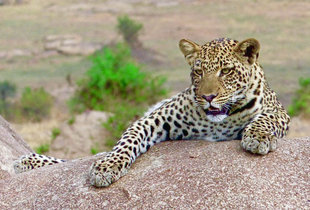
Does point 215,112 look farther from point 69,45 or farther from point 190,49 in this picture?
point 69,45

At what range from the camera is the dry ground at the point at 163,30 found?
33.5 m

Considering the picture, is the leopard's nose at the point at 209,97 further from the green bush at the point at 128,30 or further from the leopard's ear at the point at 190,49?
the green bush at the point at 128,30

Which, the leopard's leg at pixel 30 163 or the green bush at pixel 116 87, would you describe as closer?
the leopard's leg at pixel 30 163

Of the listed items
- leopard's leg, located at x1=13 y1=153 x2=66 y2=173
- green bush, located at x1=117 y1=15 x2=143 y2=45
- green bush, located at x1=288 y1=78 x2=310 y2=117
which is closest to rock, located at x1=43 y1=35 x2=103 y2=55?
green bush, located at x1=117 y1=15 x2=143 y2=45

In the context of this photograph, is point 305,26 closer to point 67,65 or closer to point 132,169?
point 67,65

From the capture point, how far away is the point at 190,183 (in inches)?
262

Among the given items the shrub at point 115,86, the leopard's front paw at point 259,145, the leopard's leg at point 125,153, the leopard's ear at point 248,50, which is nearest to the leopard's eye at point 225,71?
the leopard's ear at point 248,50

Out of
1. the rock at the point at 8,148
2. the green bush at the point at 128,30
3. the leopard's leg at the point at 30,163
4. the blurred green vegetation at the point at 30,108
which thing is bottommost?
the blurred green vegetation at the point at 30,108

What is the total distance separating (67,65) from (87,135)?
17750mm

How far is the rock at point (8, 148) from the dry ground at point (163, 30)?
59.5ft

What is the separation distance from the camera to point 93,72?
21844mm

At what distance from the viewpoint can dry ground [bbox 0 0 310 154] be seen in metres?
33.5

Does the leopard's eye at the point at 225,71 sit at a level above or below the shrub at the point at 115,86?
above

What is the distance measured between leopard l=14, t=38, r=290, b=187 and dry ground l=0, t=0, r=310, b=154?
20903 millimetres
